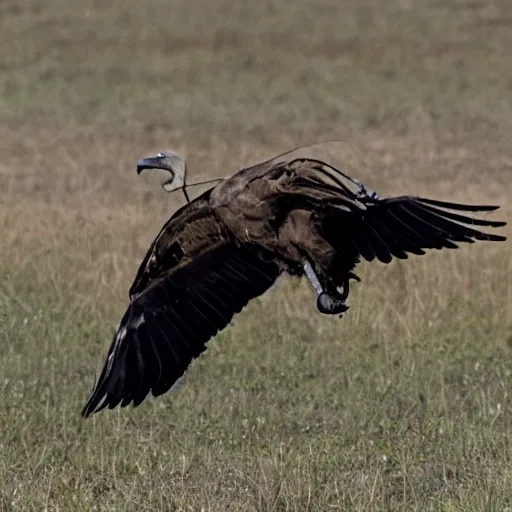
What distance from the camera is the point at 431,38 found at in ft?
91.6

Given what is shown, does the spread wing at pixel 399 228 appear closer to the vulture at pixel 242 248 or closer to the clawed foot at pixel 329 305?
the vulture at pixel 242 248

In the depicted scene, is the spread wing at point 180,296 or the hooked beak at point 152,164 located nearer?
the spread wing at point 180,296

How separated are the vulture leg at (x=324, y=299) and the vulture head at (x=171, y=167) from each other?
0.64 meters

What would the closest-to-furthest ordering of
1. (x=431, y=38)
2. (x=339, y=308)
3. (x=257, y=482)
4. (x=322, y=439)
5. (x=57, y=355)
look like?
(x=339, y=308), (x=257, y=482), (x=322, y=439), (x=57, y=355), (x=431, y=38)

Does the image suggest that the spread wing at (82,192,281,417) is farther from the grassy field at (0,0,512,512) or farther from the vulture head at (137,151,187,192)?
the grassy field at (0,0,512,512)

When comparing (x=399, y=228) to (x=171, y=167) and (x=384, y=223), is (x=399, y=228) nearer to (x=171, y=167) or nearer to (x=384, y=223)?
(x=384, y=223)

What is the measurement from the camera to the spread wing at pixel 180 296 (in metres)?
5.48

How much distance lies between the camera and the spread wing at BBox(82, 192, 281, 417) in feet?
18.0

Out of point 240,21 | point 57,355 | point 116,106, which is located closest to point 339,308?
point 57,355

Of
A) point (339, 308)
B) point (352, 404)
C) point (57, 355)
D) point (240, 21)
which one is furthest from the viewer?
point (240, 21)

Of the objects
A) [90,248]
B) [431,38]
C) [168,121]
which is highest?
[431,38]

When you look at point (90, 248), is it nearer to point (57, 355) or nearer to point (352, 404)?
point (57, 355)

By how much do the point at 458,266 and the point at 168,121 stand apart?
11.9 meters

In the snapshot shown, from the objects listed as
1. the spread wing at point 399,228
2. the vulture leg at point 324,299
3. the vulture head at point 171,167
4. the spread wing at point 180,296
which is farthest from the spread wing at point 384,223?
Result: the vulture head at point 171,167
